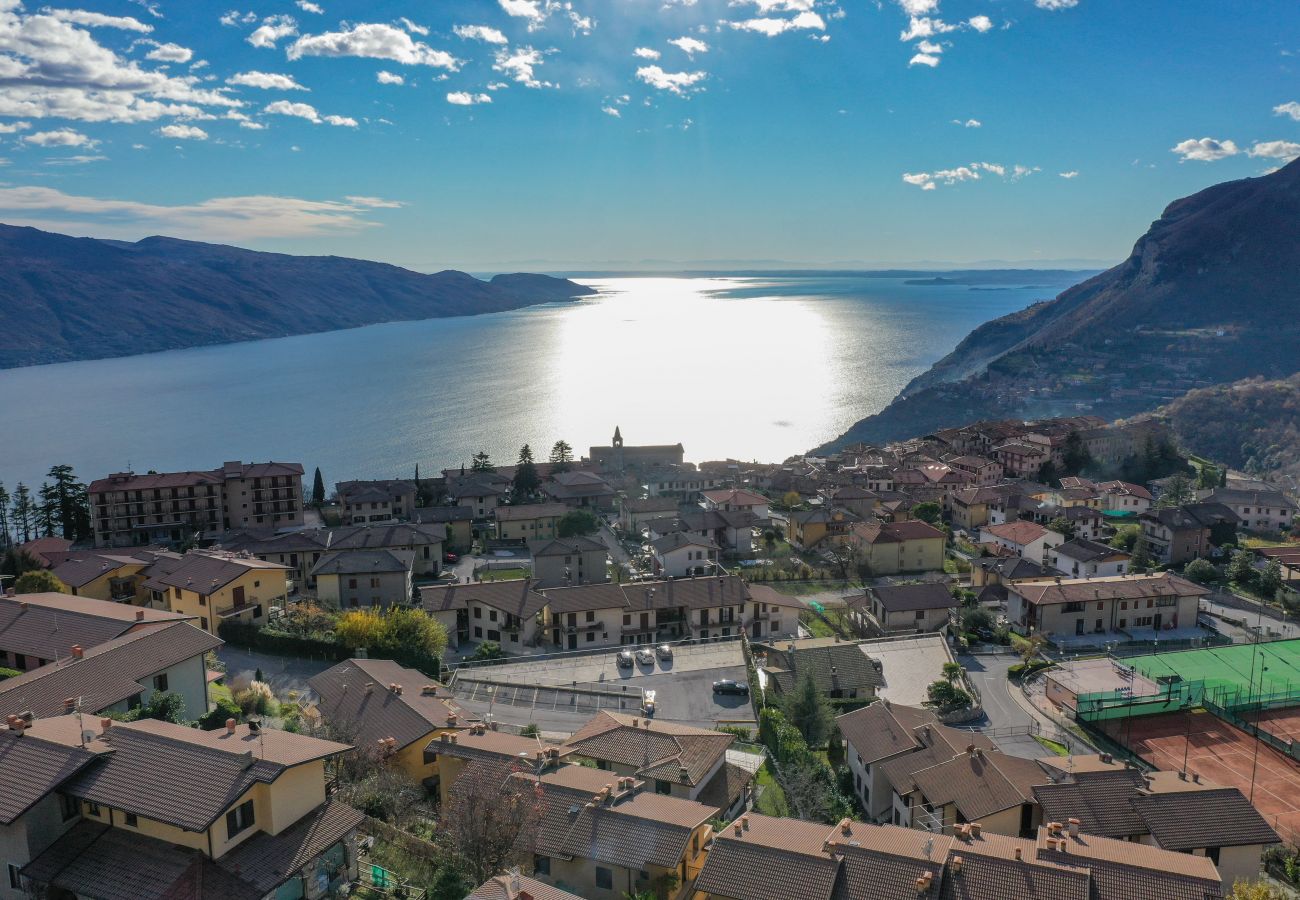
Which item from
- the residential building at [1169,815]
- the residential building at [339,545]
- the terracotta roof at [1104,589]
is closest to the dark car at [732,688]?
the residential building at [1169,815]

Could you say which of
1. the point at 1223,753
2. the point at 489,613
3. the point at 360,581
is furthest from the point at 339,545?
the point at 1223,753

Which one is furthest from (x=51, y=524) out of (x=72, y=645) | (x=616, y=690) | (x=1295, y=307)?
(x=1295, y=307)

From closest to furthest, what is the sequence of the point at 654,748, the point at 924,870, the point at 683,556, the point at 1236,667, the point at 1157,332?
the point at 924,870 → the point at 654,748 → the point at 1236,667 → the point at 683,556 → the point at 1157,332

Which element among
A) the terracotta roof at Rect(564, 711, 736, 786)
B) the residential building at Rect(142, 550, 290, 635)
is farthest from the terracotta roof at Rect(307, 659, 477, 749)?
the residential building at Rect(142, 550, 290, 635)

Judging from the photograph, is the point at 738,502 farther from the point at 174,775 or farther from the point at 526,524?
the point at 174,775

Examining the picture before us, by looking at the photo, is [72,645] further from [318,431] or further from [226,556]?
[318,431]

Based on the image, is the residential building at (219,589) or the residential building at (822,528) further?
the residential building at (822,528)

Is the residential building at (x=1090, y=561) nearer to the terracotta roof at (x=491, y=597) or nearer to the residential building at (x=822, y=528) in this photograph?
the residential building at (x=822, y=528)
